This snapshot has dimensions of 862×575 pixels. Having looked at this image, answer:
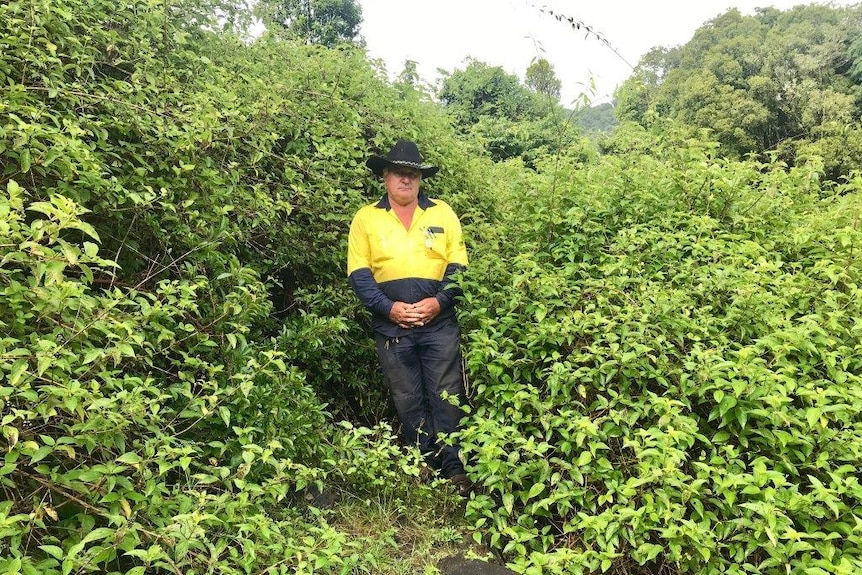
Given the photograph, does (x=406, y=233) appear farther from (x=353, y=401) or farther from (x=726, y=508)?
(x=726, y=508)

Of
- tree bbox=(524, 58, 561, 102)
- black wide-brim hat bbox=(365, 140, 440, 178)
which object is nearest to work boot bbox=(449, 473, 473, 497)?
black wide-brim hat bbox=(365, 140, 440, 178)

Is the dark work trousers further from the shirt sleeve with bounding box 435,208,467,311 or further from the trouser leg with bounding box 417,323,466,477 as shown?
the shirt sleeve with bounding box 435,208,467,311

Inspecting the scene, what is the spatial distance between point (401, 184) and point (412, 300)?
785 mm

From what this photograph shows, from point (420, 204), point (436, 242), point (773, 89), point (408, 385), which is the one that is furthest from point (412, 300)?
point (773, 89)

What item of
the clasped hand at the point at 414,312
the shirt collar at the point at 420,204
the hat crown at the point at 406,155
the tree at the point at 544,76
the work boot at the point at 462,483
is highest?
the tree at the point at 544,76

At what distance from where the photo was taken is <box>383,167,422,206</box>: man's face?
3445 millimetres

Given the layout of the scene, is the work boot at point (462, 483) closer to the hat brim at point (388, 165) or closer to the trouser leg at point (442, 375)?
the trouser leg at point (442, 375)

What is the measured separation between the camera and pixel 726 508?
2.22 meters

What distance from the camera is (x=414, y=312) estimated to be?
10.7 ft

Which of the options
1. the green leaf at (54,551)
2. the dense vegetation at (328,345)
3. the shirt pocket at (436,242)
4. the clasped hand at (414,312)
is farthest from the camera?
the shirt pocket at (436,242)

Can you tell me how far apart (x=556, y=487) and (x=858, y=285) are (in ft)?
7.62

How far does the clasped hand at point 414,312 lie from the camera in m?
3.25

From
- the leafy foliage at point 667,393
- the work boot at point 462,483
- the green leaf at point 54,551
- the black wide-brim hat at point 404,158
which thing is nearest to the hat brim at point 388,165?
the black wide-brim hat at point 404,158

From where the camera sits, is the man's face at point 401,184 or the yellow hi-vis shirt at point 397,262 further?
the man's face at point 401,184
